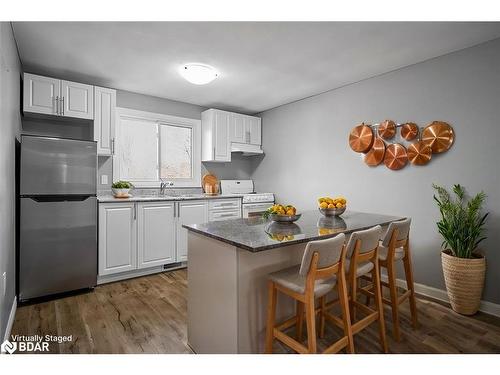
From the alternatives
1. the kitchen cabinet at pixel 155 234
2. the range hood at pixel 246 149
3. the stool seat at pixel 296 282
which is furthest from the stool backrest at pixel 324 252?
the range hood at pixel 246 149

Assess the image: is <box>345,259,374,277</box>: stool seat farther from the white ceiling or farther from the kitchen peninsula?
the white ceiling

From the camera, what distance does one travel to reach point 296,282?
5.24 ft

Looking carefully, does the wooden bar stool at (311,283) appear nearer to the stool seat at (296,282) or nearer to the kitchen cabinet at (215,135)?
the stool seat at (296,282)

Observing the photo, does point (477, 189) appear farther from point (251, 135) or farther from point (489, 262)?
point (251, 135)

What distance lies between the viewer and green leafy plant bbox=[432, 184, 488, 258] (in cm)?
246

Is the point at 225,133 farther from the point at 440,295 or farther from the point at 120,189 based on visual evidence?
the point at 440,295

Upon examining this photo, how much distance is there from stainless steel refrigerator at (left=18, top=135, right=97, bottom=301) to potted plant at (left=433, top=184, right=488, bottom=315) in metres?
3.54

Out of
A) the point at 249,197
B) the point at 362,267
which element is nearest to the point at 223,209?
the point at 249,197

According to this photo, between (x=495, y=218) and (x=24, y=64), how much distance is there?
4.84 metres

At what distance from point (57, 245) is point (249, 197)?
2.60 metres

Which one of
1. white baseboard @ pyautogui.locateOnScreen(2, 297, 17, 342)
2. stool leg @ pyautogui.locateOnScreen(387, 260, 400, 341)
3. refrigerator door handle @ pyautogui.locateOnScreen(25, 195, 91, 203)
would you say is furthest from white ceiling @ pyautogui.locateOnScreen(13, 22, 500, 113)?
white baseboard @ pyautogui.locateOnScreen(2, 297, 17, 342)

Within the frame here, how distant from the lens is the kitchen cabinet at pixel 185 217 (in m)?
3.79
